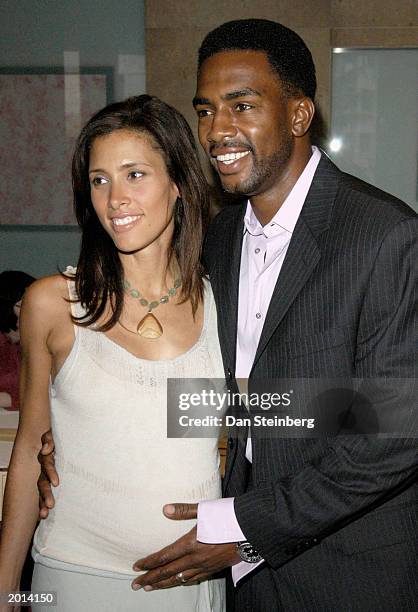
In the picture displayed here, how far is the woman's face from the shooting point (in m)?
1.55

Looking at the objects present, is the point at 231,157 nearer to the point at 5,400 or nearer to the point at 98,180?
the point at 98,180

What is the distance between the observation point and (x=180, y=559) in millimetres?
1474

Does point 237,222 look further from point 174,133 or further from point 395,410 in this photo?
point 395,410

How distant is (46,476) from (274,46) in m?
1.05

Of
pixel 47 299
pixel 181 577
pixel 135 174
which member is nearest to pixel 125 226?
pixel 135 174

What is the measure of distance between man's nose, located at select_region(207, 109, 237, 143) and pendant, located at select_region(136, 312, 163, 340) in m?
0.42

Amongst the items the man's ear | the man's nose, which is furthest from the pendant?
the man's ear

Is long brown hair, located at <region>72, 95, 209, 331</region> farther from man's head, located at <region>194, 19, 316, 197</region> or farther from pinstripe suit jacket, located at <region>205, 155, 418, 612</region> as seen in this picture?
pinstripe suit jacket, located at <region>205, 155, 418, 612</region>

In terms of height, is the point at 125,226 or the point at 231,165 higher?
the point at 231,165

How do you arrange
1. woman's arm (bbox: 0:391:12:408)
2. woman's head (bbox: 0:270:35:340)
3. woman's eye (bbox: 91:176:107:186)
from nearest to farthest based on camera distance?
woman's eye (bbox: 91:176:107:186) < woman's arm (bbox: 0:391:12:408) < woman's head (bbox: 0:270:35:340)

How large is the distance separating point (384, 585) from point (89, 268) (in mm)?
925

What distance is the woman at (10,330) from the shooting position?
121 inches

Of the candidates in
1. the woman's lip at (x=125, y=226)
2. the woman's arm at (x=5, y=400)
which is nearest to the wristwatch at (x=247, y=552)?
the woman's lip at (x=125, y=226)

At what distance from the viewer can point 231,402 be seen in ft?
5.21
